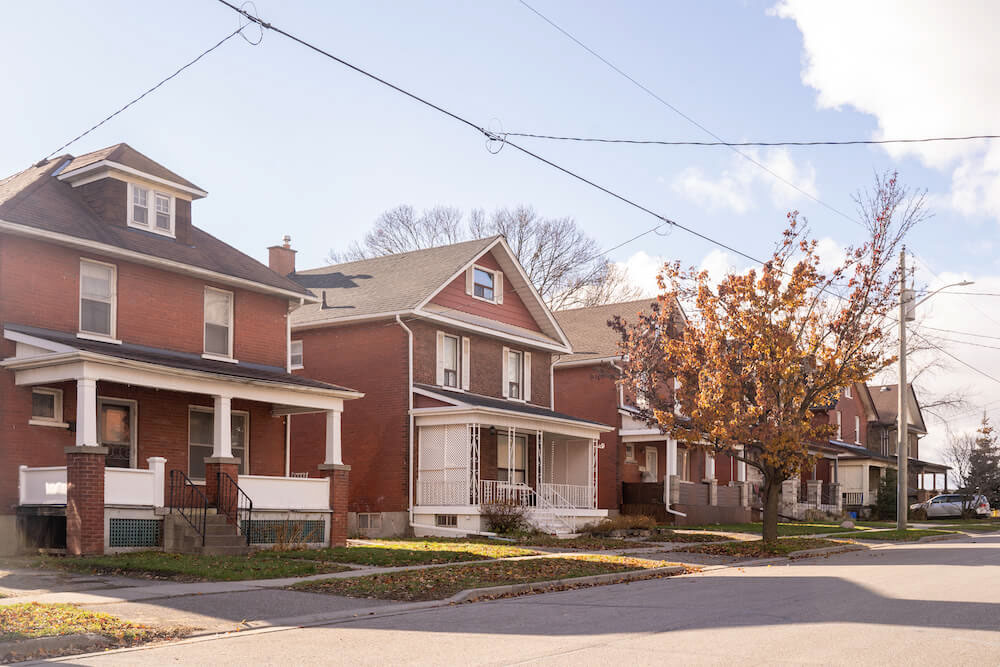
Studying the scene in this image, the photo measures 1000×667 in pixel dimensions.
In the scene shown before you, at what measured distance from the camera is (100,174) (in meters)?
23.4

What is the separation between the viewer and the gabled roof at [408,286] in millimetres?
30422

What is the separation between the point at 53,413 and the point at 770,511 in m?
16.8

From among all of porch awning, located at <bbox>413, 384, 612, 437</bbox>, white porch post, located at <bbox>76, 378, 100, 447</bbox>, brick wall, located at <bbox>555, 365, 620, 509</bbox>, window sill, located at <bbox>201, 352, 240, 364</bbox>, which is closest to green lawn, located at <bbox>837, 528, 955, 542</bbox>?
porch awning, located at <bbox>413, 384, 612, 437</bbox>

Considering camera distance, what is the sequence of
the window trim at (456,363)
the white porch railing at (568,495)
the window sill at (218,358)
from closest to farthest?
the window sill at (218,358) → the window trim at (456,363) → the white porch railing at (568,495)

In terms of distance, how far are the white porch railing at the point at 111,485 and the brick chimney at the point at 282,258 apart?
14.7 meters

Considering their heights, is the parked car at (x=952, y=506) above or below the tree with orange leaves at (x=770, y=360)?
below

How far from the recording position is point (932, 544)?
29922 mm

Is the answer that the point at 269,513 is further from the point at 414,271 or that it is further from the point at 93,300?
the point at 414,271

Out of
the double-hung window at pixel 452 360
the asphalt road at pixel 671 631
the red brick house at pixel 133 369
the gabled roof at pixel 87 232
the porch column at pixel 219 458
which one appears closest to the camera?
the asphalt road at pixel 671 631

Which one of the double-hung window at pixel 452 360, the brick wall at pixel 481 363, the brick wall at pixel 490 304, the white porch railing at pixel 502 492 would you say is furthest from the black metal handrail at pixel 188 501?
the brick wall at pixel 490 304

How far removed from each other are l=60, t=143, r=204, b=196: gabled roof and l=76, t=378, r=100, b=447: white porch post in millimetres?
6462

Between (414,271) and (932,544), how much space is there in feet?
57.6

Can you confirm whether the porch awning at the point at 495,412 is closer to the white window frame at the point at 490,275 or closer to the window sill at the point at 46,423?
the white window frame at the point at 490,275

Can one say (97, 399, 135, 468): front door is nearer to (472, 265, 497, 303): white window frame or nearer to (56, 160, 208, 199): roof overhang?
(56, 160, 208, 199): roof overhang
